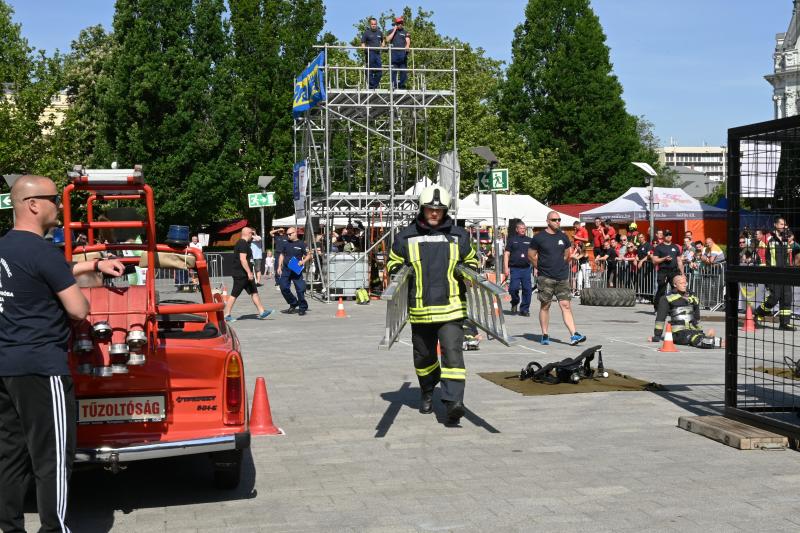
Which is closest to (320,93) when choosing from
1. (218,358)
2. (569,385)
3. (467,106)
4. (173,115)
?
(569,385)

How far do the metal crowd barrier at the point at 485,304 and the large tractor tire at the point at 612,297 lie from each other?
14.6 meters

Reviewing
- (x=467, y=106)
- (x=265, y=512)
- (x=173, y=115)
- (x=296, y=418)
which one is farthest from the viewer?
(x=467, y=106)

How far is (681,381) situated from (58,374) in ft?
→ 25.8

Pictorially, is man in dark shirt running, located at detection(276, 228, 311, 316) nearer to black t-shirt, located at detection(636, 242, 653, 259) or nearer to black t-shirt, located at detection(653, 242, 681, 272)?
black t-shirt, located at detection(653, 242, 681, 272)

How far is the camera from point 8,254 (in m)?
5.03

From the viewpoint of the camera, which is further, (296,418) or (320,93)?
(320,93)

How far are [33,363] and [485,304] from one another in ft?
14.7

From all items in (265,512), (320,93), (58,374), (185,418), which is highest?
(320,93)

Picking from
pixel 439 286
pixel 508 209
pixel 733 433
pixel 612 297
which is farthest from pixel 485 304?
pixel 508 209

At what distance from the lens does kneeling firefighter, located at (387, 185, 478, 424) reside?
8680 millimetres

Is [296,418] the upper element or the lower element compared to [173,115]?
lower

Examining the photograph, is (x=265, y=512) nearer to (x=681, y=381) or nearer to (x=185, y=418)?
(x=185, y=418)

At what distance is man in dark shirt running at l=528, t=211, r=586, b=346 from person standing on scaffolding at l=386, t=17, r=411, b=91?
41.0ft

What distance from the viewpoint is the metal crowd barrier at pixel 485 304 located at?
8.40 m
